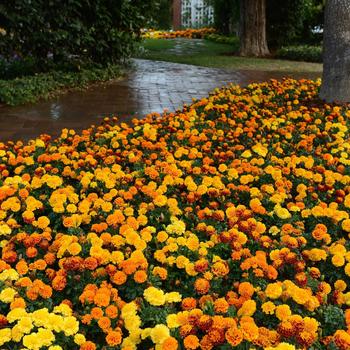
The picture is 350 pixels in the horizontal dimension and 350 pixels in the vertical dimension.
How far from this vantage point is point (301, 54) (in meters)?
14.2

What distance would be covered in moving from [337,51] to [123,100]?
3060 millimetres

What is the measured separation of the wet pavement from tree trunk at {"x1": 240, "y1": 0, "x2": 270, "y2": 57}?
11.1ft

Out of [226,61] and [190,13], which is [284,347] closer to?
[226,61]

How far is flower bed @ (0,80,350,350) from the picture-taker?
1803 mm

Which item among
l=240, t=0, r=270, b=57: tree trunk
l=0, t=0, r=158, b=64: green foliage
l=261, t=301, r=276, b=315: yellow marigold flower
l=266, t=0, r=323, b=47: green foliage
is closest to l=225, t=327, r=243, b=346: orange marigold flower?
l=261, t=301, r=276, b=315: yellow marigold flower

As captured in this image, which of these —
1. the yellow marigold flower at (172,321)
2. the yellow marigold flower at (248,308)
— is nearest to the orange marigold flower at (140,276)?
the yellow marigold flower at (172,321)

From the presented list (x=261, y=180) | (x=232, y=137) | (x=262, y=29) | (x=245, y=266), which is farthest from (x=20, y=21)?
(x=262, y=29)

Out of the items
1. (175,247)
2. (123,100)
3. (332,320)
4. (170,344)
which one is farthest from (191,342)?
(123,100)

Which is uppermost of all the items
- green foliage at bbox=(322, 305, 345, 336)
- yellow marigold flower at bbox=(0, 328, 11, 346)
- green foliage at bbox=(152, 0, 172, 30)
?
green foliage at bbox=(152, 0, 172, 30)

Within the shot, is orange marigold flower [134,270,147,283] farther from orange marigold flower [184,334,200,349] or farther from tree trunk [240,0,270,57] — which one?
tree trunk [240,0,270,57]

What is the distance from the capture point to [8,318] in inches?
71.4

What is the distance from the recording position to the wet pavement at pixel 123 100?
19.7 ft

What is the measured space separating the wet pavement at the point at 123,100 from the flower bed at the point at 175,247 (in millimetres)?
1840

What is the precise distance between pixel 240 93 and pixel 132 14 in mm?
3652
